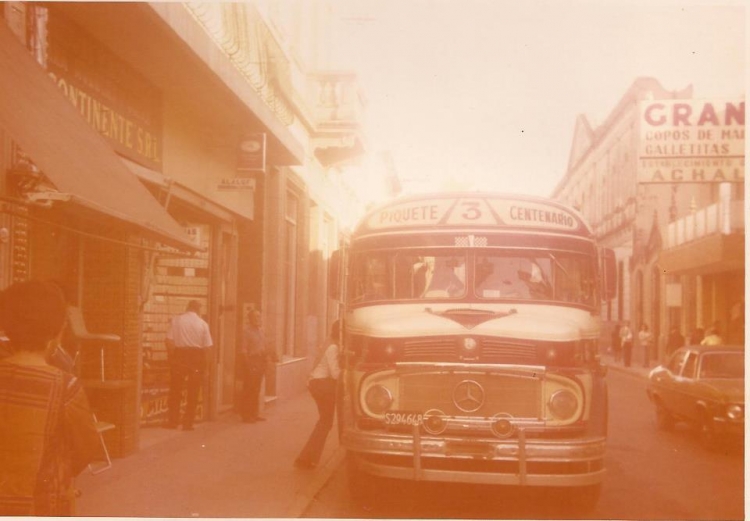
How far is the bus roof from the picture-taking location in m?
8.04

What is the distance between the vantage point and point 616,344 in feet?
61.2

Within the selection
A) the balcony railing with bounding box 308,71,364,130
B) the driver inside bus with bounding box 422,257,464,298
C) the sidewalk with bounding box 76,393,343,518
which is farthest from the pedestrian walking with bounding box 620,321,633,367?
the driver inside bus with bounding box 422,257,464,298

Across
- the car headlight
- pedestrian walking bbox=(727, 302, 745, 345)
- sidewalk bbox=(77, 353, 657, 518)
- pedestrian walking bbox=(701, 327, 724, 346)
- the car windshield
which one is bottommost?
sidewalk bbox=(77, 353, 657, 518)

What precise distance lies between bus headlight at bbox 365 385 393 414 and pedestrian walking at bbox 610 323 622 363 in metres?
9.47

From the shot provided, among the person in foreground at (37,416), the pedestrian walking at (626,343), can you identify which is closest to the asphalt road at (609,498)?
the person in foreground at (37,416)

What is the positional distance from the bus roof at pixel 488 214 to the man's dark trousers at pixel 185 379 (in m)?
3.94

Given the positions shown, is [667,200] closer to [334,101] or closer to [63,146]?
[334,101]

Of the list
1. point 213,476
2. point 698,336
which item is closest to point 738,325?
point 213,476

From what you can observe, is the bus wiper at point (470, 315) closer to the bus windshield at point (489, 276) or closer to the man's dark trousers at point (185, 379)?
the bus windshield at point (489, 276)

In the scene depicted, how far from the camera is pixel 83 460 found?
416 cm

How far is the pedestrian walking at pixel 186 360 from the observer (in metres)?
11.0

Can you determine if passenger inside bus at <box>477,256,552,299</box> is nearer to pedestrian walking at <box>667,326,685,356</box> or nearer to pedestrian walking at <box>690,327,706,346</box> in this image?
pedestrian walking at <box>690,327,706,346</box>

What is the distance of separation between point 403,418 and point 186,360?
4566 millimetres

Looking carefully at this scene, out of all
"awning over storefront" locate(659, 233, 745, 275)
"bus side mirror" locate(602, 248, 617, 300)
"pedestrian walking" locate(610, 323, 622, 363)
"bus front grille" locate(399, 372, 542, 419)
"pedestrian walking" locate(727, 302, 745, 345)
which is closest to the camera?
"bus front grille" locate(399, 372, 542, 419)
